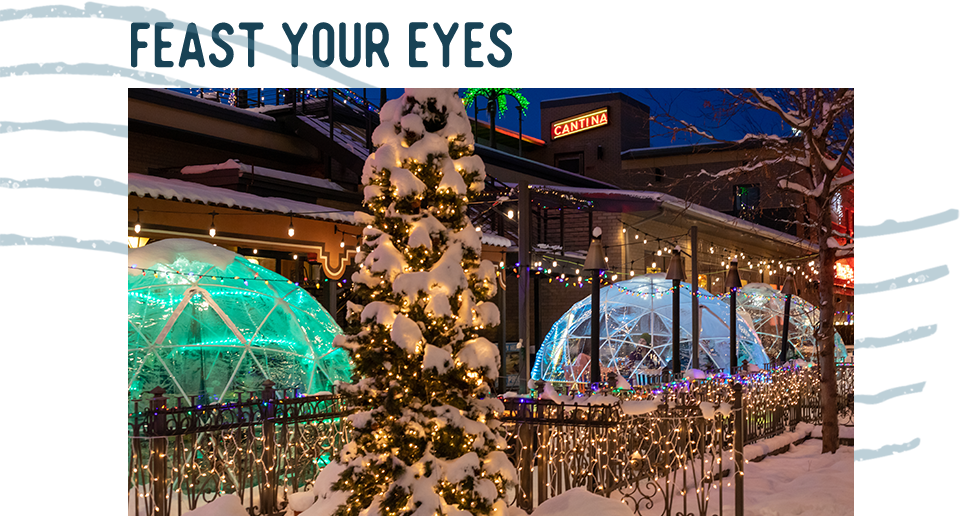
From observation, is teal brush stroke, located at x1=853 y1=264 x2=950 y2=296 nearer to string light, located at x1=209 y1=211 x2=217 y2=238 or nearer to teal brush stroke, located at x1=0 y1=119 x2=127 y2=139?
teal brush stroke, located at x1=0 y1=119 x2=127 y2=139

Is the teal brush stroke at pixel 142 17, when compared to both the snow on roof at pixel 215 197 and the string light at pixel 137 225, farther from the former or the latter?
the string light at pixel 137 225

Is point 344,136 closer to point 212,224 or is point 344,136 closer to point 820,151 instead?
point 212,224

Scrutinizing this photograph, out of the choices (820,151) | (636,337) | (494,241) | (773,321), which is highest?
(820,151)

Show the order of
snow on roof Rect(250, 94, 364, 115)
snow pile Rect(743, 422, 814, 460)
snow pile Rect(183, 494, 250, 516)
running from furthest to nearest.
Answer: snow on roof Rect(250, 94, 364, 115), snow pile Rect(743, 422, 814, 460), snow pile Rect(183, 494, 250, 516)

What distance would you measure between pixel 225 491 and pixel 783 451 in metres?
8.11

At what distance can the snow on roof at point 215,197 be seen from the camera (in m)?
10.9

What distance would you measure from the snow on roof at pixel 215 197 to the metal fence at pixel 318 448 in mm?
3981

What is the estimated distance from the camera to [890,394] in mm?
4969

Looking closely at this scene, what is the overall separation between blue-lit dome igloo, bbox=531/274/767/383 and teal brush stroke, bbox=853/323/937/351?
9210mm

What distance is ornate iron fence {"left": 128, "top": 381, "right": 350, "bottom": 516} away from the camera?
6.18 meters

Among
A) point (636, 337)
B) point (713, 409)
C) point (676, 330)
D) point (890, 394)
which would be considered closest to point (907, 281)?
point (890, 394)

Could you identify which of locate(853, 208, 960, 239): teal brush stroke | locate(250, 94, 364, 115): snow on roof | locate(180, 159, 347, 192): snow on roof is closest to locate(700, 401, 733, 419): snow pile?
locate(853, 208, 960, 239): teal brush stroke

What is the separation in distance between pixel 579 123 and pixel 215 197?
68.3 ft

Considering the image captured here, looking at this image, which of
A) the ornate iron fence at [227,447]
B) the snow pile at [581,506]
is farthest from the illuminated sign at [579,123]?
the snow pile at [581,506]
